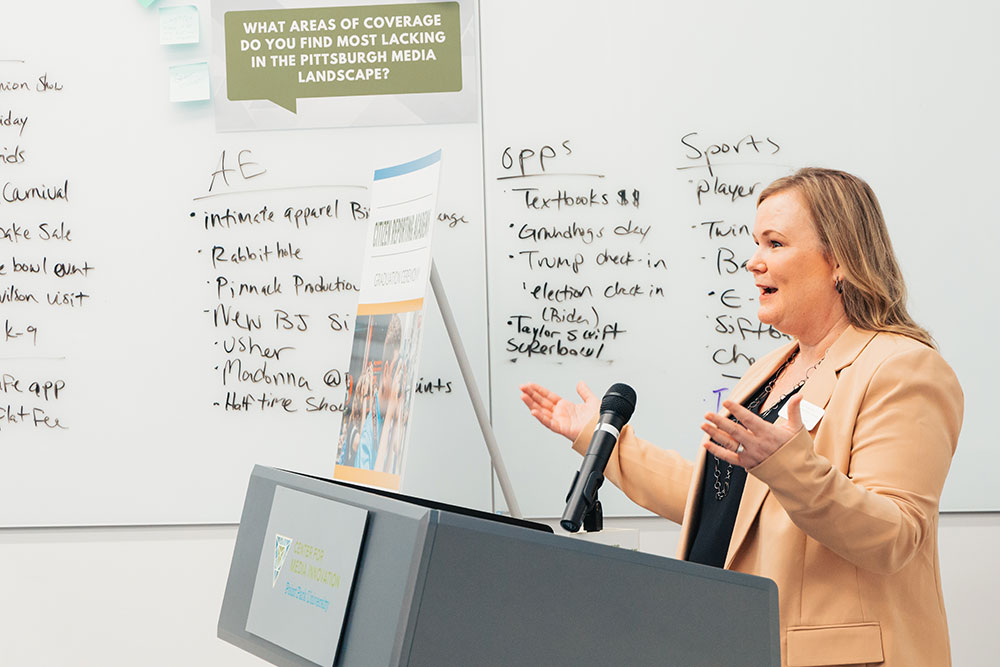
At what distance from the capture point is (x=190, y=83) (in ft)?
7.63

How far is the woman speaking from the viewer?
1272mm

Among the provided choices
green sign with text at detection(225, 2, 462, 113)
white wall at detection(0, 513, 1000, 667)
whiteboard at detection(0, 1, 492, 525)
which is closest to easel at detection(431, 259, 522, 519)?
whiteboard at detection(0, 1, 492, 525)

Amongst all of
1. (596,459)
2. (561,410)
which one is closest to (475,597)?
(596,459)

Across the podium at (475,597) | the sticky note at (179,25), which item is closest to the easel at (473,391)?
the sticky note at (179,25)

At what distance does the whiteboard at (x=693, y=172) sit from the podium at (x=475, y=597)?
1.34 meters

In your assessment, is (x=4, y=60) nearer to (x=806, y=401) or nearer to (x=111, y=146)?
(x=111, y=146)

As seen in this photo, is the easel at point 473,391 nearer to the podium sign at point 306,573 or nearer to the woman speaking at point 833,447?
the woman speaking at point 833,447

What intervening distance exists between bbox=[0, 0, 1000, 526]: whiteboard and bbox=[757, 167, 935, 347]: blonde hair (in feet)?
2.24

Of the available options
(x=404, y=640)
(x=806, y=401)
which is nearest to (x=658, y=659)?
(x=404, y=640)

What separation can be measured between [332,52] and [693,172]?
3.18 ft

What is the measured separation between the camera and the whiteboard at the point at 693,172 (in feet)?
7.52

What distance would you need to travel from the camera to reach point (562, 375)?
230 centimetres

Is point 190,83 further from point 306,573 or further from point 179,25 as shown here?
point 306,573

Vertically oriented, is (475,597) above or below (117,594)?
above
